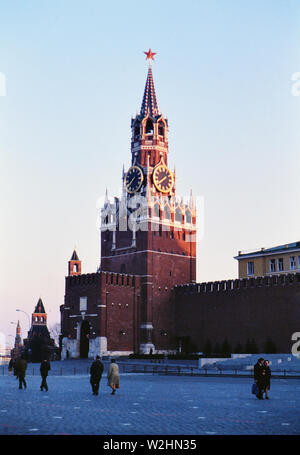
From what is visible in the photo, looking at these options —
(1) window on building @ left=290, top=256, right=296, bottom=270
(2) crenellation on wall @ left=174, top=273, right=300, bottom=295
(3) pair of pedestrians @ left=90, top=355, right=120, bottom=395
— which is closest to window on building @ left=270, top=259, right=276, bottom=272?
(1) window on building @ left=290, top=256, right=296, bottom=270

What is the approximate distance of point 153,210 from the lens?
245ft

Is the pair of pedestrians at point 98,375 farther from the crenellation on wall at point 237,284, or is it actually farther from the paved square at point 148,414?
the crenellation on wall at point 237,284

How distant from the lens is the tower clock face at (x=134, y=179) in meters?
77.4

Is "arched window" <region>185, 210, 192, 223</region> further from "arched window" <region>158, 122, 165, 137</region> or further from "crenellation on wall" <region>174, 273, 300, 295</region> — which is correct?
"arched window" <region>158, 122, 165, 137</region>

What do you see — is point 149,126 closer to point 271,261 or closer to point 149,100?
point 149,100

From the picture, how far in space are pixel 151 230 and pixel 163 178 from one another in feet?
27.1

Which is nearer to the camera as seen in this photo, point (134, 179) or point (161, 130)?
point (134, 179)

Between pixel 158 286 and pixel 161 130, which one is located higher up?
pixel 161 130

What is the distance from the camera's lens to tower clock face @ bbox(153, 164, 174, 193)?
77531 mm

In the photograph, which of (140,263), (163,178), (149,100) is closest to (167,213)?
(163,178)

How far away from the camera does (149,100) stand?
82688 millimetres

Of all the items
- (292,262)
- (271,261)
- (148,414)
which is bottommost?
(148,414)

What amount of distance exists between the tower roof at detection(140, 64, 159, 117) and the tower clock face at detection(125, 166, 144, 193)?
7560 millimetres
